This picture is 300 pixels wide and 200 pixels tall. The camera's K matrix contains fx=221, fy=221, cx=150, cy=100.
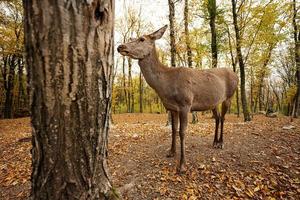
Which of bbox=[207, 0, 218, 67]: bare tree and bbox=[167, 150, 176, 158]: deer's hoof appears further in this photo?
bbox=[207, 0, 218, 67]: bare tree

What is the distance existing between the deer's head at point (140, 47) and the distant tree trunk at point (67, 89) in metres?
2.22

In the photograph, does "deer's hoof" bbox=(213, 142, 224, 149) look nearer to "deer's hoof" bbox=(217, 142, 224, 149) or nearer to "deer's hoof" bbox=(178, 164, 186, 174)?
"deer's hoof" bbox=(217, 142, 224, 149)

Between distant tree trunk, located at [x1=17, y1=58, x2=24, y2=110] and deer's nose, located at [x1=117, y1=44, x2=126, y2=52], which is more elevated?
distant tree trunk, located at [x1=17, y1=58, x2=24, y2=110]

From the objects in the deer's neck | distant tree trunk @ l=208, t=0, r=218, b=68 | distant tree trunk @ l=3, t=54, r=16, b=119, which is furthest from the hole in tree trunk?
distant tree trunk @ l=3, t=54, r=16, b=119

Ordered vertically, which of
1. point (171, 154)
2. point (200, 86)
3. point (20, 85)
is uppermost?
point (20, 85)

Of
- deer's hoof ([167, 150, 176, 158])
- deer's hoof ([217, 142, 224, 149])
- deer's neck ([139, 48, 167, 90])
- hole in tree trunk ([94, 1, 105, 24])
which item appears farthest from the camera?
deer's hoof ([217, 142, 224, 149])

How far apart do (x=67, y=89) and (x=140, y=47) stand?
2.91m

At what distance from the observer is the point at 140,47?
473 cm

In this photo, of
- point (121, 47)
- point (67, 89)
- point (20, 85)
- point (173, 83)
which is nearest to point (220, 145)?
point (173, 83)

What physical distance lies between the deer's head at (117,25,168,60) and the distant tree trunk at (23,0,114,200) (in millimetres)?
2215

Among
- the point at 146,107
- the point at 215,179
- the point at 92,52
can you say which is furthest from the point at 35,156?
the point at 146,107

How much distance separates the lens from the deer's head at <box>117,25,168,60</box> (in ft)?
14.9

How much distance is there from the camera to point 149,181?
4.41 meters

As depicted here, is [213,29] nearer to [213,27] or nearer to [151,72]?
[213,27]
